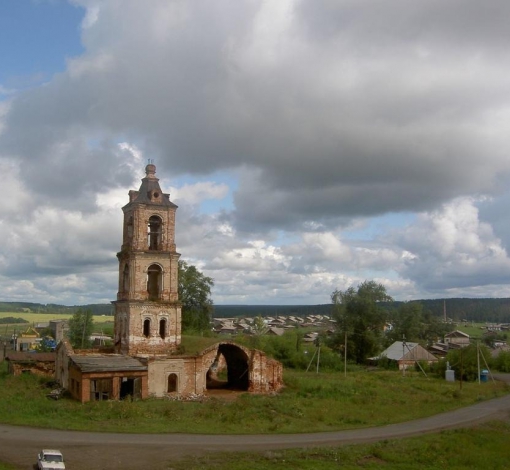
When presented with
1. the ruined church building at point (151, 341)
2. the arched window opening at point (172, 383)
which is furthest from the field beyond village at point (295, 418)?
the arched window opening at point (172, 383)

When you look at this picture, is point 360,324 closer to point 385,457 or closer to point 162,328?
point 162,328

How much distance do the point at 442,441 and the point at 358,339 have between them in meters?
37.0

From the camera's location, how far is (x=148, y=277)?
118 ft

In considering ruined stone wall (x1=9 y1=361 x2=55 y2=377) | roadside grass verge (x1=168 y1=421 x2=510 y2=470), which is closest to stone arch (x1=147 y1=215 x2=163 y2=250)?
ruined stone wall (x1=9 y1=361 x2=55 y2=377)

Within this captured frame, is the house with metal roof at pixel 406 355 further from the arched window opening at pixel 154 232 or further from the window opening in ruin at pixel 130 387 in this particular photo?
the window opening in ruin at pixel 130 387

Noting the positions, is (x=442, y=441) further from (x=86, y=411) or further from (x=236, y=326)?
(x=236, y=326)

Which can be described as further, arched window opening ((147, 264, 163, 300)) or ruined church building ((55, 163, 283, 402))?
arched window opening ((147, 264, 163, 300))

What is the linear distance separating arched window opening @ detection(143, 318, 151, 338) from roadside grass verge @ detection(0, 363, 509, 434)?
6.05 meters

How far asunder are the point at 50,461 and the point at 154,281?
65.8ft

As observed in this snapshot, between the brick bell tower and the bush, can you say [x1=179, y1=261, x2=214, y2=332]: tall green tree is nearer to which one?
the brick bell tower

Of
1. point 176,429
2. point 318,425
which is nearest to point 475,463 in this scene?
point 318,425

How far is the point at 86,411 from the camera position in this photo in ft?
82.9

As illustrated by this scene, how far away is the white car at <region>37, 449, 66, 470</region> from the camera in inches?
640

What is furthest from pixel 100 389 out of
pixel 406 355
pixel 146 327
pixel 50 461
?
pixel 406 355
